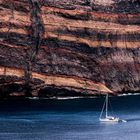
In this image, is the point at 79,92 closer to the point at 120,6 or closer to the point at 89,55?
the point at 89,55

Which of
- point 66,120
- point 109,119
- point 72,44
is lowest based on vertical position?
point 66,120

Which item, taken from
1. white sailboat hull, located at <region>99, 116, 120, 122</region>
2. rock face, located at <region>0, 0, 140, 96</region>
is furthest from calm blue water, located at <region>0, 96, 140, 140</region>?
rock face, located at <region>0, 0, 140, 96</region>

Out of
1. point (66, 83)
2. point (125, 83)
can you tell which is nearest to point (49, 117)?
point (66, 83)

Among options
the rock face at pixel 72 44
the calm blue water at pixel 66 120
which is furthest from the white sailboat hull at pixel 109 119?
the rock face at pixel 72 44

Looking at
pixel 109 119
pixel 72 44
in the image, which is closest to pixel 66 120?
pixel 109 119

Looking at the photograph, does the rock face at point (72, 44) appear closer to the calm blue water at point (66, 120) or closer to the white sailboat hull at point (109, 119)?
the calm blue water at point (66, 120)

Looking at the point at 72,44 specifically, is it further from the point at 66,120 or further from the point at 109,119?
the point at 66,120
